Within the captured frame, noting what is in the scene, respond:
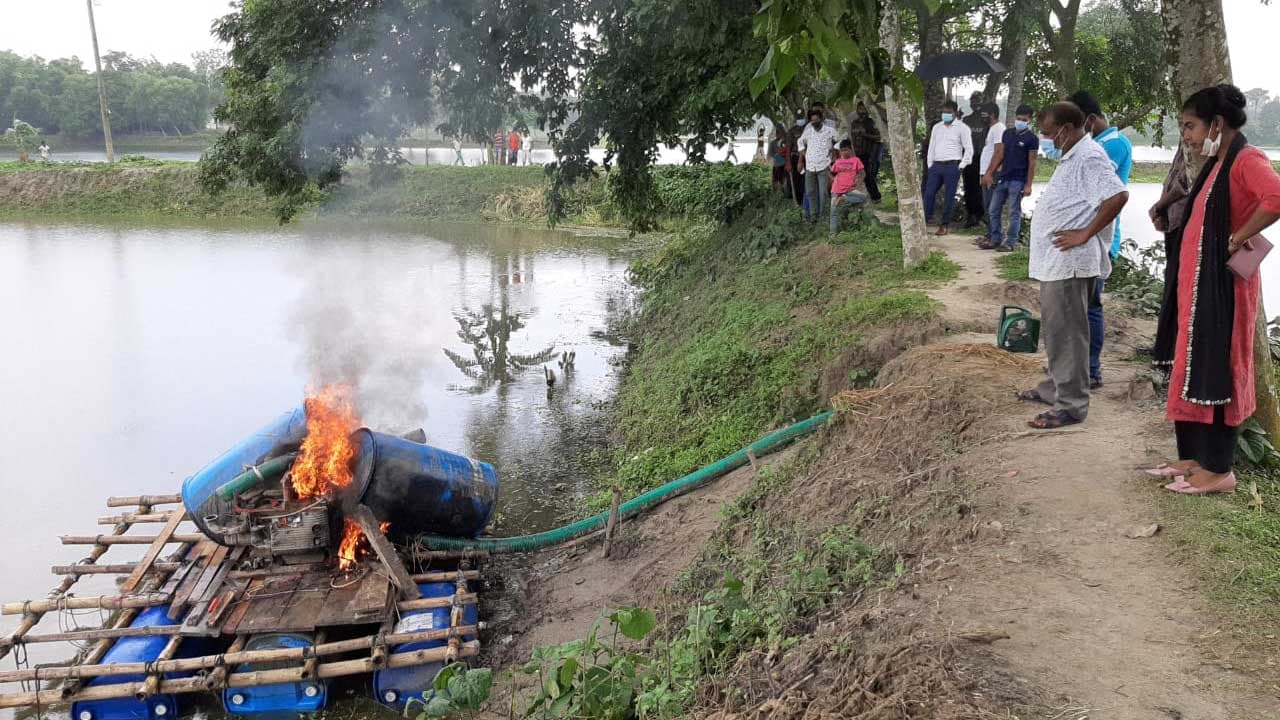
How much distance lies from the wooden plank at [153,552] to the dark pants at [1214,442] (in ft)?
25.8

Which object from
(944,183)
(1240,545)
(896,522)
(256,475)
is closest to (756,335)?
(944,183)

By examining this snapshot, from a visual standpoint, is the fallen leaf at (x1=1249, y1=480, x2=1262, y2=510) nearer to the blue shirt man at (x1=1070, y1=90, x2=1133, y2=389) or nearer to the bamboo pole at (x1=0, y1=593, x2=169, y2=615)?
the blue shirt man at (x1=1070, y1=90, x2=1133, y2=389)

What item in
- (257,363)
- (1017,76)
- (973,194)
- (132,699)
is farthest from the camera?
(1017,76)

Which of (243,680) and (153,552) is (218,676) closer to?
(243,680)

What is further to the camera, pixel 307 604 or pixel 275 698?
pixel 307 604

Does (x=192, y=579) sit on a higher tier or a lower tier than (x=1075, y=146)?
lower

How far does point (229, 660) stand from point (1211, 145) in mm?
7087

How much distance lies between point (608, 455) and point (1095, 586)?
778cm

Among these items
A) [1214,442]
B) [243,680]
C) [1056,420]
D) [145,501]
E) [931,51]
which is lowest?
[243,680]

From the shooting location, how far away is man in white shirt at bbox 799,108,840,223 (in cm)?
1306

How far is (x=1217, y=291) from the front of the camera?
464 centimetres

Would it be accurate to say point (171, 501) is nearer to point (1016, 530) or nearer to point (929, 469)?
point (929, 469)

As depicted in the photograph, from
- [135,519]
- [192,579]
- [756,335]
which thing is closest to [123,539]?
[135,519]

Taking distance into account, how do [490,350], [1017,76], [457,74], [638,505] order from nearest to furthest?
[638,505], [457,74], [1017,76], [490,350]
